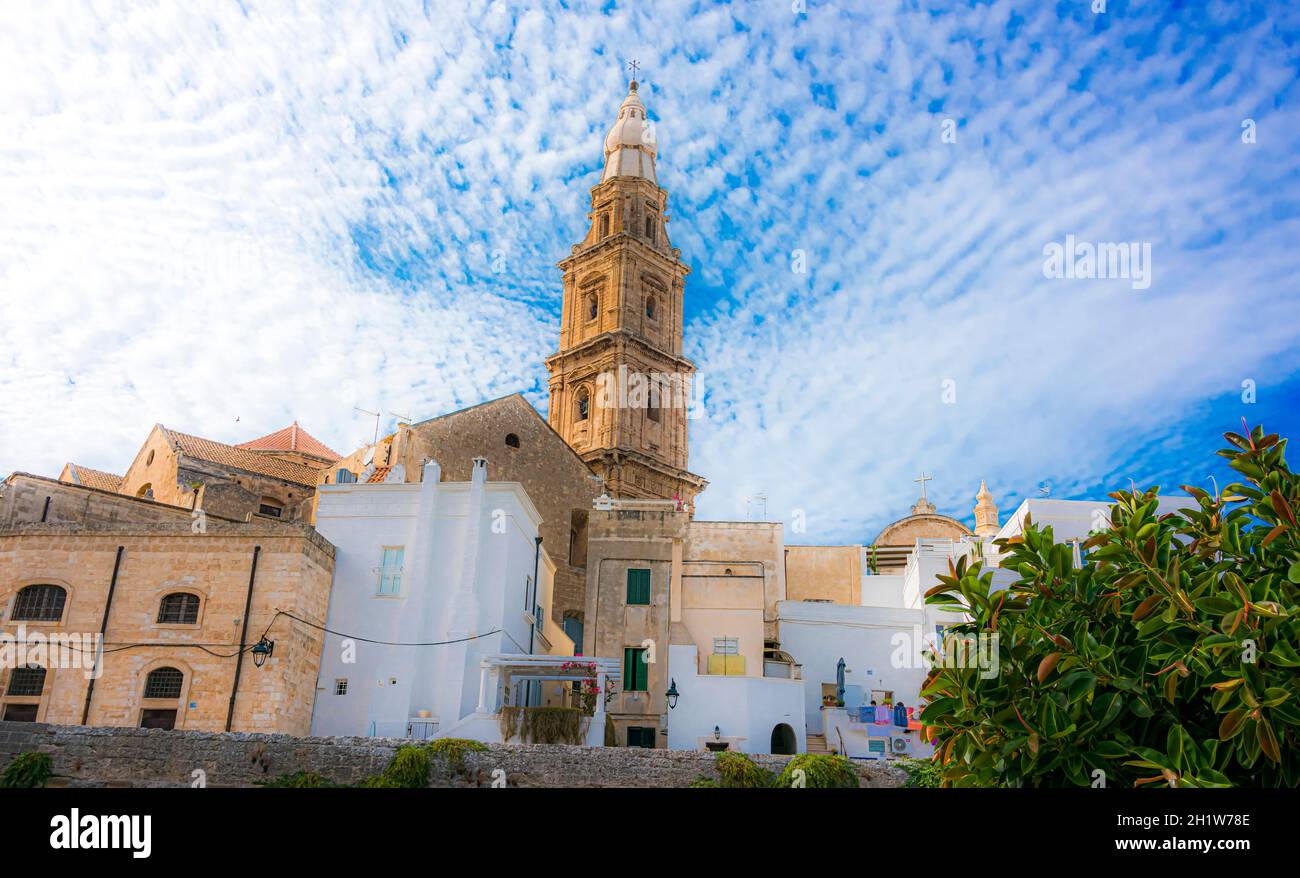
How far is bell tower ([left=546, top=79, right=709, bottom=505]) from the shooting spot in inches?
2136

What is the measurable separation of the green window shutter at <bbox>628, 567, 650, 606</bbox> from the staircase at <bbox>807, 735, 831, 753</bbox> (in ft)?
20.8

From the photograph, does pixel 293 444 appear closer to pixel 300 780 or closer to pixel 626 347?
pixel 626 347

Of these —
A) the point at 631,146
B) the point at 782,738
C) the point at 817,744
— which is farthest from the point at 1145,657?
the point at 631,146

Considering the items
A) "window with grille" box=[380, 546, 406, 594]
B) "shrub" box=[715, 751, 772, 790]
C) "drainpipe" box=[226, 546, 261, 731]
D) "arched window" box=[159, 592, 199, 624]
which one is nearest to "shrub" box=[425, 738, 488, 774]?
"shrub" box=[715, 751, 772, 790]

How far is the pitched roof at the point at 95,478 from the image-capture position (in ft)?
157

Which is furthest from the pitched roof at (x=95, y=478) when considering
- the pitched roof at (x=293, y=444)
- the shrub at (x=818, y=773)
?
the shrub at (x=818, y=773)

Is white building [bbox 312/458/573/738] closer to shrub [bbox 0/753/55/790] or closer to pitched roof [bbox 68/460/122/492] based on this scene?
shrub [bbox 0/753/55/790]

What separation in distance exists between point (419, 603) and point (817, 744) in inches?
489

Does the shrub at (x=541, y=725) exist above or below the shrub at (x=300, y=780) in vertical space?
above

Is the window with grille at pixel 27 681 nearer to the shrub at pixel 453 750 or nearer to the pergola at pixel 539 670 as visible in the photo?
the pergola at pixel 539 670

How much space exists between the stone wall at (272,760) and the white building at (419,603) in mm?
6683

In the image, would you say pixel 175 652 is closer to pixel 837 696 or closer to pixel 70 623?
pixel 70 623
